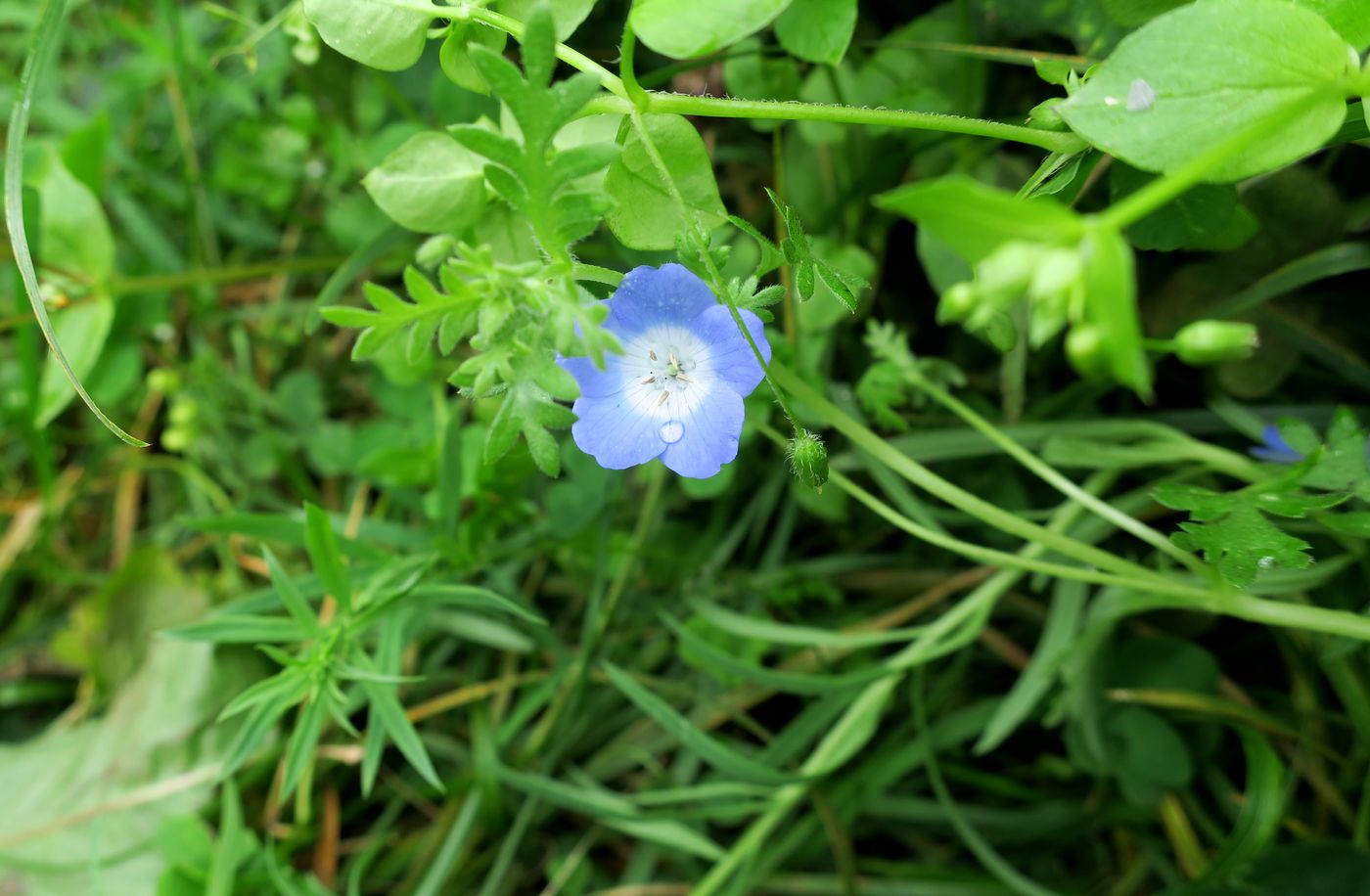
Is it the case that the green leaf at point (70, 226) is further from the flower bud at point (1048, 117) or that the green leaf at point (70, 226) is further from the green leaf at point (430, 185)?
the flower bud at point (1048, 117)

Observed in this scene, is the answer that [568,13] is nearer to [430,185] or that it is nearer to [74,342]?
[430,185]

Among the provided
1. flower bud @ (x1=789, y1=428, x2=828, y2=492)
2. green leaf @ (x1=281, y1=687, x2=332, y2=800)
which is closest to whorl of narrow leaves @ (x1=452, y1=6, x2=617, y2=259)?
flower bud @ (x1=789, y1=428, x2=828, y2=492)

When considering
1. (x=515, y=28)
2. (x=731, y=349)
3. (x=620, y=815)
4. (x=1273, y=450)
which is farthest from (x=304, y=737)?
(x=1273, y=450)

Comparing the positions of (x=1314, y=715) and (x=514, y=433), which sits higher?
(x=514, y=433)

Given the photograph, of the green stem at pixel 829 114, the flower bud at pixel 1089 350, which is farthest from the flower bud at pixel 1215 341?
the green stem at pixel 829 114

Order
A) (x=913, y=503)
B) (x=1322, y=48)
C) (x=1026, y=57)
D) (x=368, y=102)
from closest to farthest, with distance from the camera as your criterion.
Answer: (x=1322, y=48) → (x=1026, y=57) → (x=913, y=503) → (x=368, y=102)

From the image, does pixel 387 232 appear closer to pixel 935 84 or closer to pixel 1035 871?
pixel 935 84

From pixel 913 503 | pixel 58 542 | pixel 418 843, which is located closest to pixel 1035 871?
pixel 913 503

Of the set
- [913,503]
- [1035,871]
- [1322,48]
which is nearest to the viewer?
[1322,48]
